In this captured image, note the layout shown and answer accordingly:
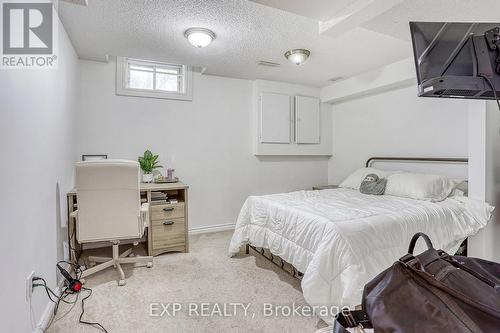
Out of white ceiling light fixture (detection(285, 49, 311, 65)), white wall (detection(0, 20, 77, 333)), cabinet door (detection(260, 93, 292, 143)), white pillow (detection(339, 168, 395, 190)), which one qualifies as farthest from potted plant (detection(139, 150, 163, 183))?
white pillow (detection(339, 168, 395, 190))

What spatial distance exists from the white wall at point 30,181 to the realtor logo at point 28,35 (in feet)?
0.26

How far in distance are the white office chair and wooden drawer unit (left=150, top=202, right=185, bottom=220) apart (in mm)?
540

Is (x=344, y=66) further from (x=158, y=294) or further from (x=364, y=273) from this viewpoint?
(x=158, y=294)

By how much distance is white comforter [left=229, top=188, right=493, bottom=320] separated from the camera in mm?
1759

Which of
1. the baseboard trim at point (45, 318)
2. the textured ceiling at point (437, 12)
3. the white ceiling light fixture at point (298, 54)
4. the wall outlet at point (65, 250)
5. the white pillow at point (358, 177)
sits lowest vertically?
the baseboard trim at point (45, 318)

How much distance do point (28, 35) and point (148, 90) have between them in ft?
6.04

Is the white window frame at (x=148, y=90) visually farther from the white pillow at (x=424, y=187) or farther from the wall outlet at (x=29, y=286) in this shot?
the white pillow at (x=424, y=187)

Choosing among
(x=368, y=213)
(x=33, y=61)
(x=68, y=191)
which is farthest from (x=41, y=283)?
(x=368, y=213)

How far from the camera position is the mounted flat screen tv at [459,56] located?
3.52 feet

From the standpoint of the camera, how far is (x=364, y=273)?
1.73 metres

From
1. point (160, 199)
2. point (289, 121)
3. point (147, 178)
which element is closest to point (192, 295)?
point (160, 199)

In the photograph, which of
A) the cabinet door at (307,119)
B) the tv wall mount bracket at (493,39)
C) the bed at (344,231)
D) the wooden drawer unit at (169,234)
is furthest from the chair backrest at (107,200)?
the cabinet door at (307,119)

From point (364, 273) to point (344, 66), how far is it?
2830 millimetres

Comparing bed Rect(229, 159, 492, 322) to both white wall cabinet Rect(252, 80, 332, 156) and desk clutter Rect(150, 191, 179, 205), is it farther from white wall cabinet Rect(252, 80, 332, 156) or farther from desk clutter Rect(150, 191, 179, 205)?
white wall cabinet Rect(252, 80, 332, 156)
